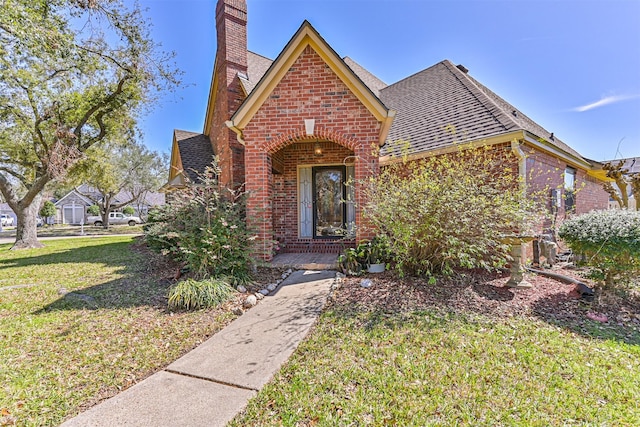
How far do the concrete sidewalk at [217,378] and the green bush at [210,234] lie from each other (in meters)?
1.57

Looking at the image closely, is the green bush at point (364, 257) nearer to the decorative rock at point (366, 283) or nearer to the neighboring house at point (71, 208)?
the decorative rock at point (366, 283)

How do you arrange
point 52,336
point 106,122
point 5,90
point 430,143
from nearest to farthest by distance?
point 52,336 → point 430,143 → point 5,90 → point 106,122

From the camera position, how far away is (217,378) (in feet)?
10.1

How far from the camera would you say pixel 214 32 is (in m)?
11.0

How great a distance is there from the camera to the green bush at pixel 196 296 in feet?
16.6

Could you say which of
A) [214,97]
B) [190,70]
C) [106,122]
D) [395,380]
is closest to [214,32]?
A: [190,70]

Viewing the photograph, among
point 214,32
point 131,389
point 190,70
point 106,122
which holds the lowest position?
point 131,389

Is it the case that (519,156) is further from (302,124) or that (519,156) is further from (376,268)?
(302,124)

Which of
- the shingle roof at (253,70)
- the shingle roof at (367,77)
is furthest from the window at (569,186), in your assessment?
the shingle roof at (253,70)

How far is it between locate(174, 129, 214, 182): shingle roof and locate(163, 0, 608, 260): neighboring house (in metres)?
0.09

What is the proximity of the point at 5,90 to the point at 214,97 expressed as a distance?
844 centimetres

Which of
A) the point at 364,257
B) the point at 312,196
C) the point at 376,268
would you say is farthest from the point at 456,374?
the point at 312,196

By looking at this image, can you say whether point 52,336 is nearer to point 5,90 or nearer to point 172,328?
point 172,328

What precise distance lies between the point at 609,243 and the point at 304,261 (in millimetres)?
5954
